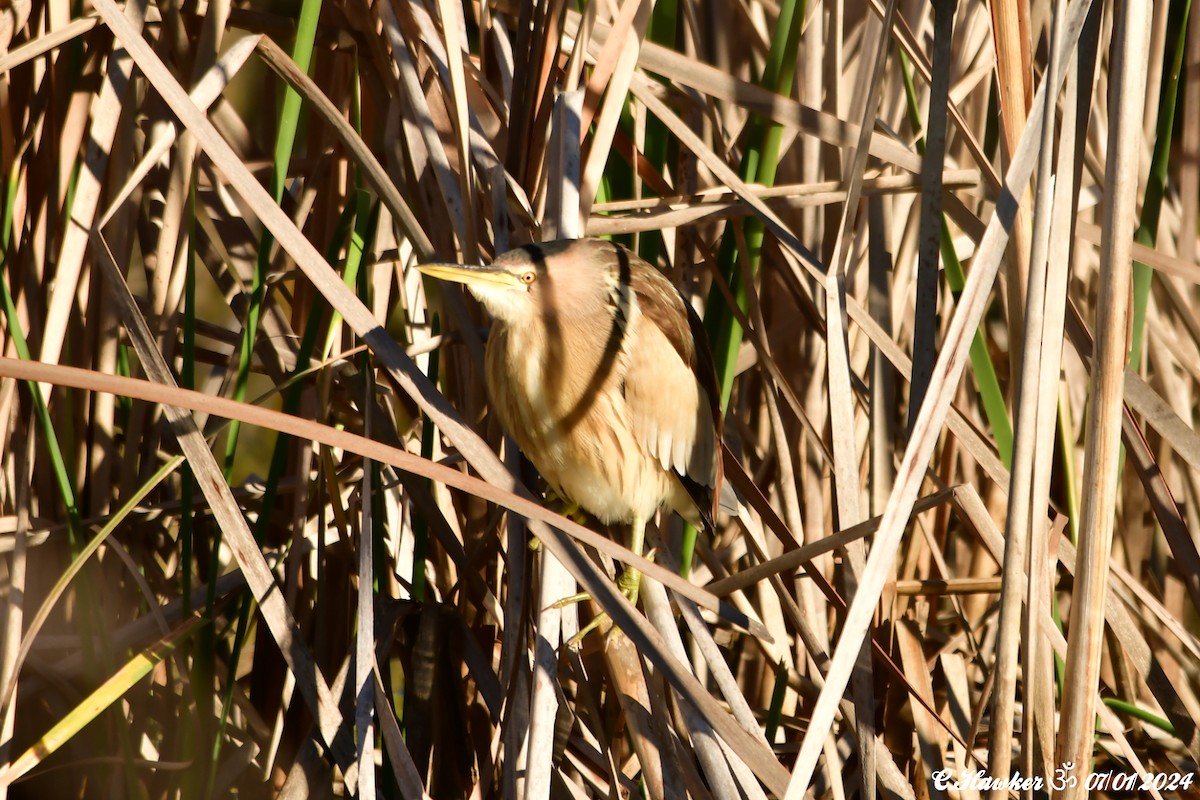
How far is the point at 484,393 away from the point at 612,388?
0.68ft

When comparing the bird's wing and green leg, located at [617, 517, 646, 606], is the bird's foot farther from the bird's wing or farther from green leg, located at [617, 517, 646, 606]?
the bird's wing

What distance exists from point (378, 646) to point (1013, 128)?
3.51 ft

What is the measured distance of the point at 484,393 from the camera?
5.66 feet

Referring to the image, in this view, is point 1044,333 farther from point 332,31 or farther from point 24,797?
point 24,797

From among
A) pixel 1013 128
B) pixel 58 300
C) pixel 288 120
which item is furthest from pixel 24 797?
pixel 1013 128

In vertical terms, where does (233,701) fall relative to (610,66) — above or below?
below

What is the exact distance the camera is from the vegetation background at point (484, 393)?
113 cm

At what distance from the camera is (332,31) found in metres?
1.56

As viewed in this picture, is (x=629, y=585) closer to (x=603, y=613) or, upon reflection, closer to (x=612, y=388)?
(x=603, y=613)

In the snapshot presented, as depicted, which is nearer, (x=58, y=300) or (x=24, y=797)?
(x=58, y=300)

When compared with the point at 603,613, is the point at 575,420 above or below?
above

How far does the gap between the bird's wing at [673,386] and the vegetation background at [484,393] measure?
4cm

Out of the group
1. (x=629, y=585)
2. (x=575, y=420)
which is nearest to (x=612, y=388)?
(x=575, y=420)

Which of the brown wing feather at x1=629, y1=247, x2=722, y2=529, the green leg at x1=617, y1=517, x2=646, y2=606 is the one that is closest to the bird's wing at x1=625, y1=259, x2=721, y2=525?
the brown wing feather at x1=629, y1=247, x2=722, y2=529
